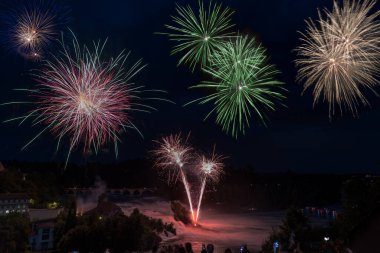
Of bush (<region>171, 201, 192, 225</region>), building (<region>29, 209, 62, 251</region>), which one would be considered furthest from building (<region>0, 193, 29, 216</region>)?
bush (<region>171, 201, 192, 225</region>)

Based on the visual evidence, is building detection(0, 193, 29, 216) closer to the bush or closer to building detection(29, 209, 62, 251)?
building detection(29, 209, 62, 251)

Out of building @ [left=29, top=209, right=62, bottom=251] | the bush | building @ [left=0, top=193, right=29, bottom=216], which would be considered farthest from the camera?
the bush

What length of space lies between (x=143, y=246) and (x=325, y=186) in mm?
112891

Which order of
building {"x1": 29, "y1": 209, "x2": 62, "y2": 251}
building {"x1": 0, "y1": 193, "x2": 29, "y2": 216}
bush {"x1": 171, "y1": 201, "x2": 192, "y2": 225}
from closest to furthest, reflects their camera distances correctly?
building {"x1": 29, "y1": 209, "x2": 62, "y2": 251} → building {"x1": 0, "y1": 193, "x2": 29, "y2": 216} → bush {"x1": 171, "y1": 201, "x2": 192, "y2": 225}

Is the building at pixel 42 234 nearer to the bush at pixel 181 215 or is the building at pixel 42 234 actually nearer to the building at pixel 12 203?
the building at pixel 12 203

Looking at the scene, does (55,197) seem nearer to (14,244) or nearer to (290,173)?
(14,244)

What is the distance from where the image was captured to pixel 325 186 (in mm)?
132375

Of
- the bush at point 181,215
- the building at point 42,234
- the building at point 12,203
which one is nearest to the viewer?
the building at point 42,234

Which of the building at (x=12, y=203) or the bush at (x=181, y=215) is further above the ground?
the building at (x=12, y=203)

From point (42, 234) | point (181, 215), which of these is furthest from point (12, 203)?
point (181, 215)

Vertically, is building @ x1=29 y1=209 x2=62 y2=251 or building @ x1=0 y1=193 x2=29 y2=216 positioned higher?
building @ x1=0 y1=193 x2=29 y2=216

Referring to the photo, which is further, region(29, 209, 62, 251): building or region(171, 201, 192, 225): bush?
region(171, 201, 192, 225): bush

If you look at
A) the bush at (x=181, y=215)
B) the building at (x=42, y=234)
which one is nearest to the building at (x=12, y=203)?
the building at (x=42, y=234)

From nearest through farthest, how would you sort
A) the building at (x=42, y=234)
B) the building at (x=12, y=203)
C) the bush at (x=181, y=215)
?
the building at (x=42, y=234)
the building at (x=12, y=203)
the bush at (x=181, y=215)
